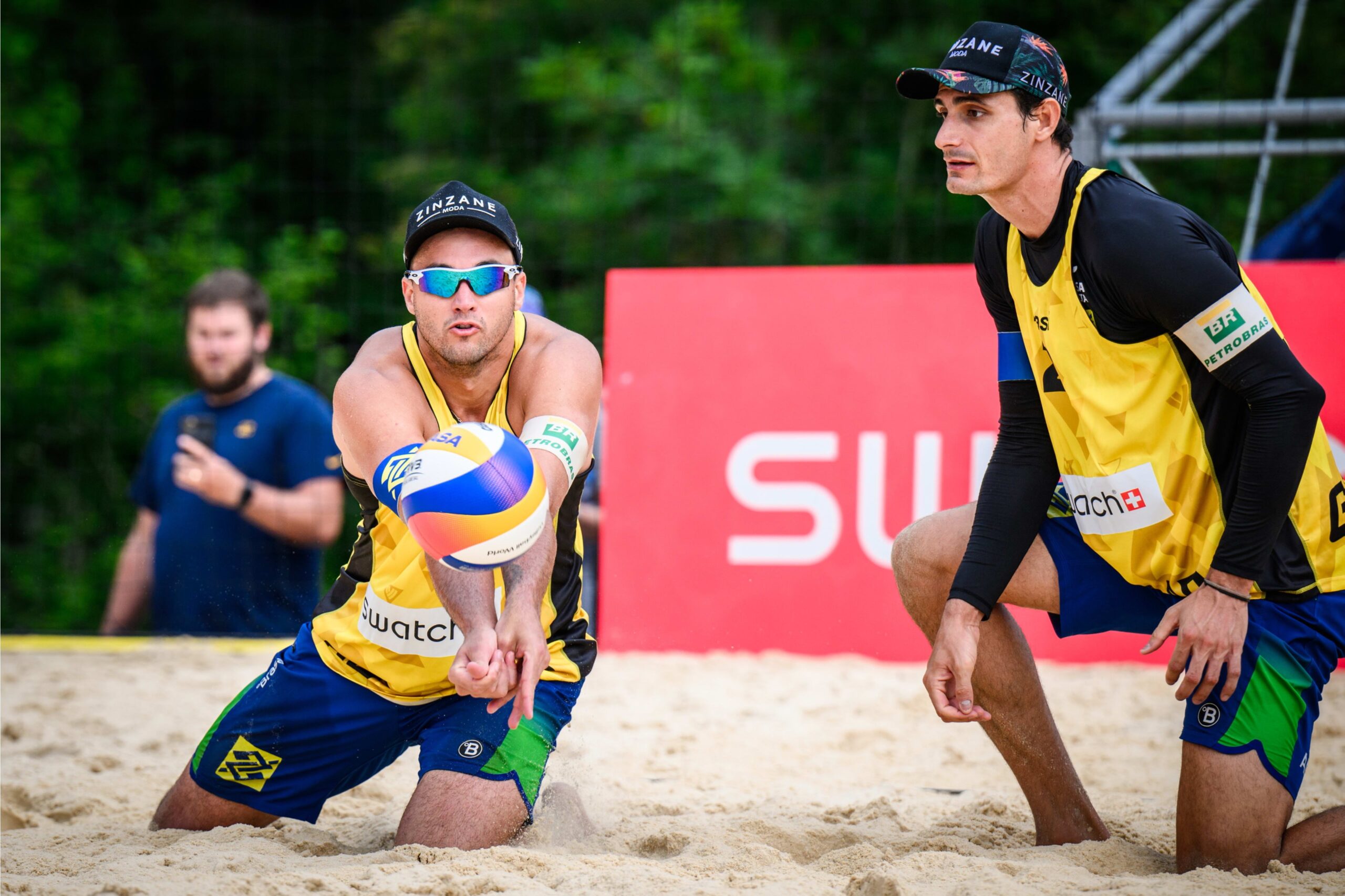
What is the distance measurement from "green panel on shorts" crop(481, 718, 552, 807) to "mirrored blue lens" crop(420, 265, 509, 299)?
1.00m

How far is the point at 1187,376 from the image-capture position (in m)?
2.50

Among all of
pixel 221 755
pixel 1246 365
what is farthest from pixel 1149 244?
pixel 221 755

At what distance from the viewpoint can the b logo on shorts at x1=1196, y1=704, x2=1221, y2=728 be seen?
2.45 meters

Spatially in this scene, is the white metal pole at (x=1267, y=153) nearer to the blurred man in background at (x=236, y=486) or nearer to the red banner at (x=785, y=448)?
the red banner at (x=785, y=448)

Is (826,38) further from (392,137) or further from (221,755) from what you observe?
(221,755)

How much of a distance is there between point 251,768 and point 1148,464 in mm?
2132

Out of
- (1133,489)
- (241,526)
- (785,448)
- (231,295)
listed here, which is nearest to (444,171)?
(231,295)

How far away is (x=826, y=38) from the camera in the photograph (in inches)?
376

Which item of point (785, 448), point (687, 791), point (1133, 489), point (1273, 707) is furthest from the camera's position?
point (785, 448)

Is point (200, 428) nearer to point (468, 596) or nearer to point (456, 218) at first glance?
point (456, 218)

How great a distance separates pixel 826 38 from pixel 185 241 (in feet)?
16.5

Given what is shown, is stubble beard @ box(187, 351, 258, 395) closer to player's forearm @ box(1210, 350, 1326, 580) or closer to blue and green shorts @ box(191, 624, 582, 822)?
blue and green shorts @ box(191, 624, 582, 822)

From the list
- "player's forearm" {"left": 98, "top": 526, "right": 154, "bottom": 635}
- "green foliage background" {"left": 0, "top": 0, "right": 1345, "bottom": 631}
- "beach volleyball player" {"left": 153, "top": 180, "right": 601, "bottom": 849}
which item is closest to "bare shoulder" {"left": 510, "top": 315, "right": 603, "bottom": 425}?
"beach volleyball player" {"left": 153, "top": 180, "right": 601, "bottom": 849}

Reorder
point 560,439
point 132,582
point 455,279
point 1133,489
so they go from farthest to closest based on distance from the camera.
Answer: point 132,582 < point 455,279 < point 560,439 < point 1133,489
